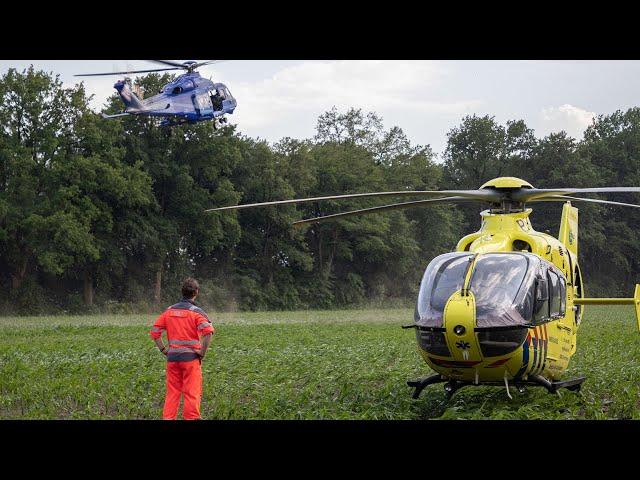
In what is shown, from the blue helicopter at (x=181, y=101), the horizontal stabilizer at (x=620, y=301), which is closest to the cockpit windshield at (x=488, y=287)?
the horizontal stabilizer at (x=620, y=301)

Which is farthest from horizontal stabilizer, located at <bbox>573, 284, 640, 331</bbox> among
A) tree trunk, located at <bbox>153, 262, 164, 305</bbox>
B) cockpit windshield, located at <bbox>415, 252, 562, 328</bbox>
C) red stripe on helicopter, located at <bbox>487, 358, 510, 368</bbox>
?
tree trunk, located at <bbox>153, 262, 164, 305</bbox>

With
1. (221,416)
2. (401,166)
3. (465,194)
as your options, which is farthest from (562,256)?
(401,166)

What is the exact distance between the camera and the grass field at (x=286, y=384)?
37.9 ft

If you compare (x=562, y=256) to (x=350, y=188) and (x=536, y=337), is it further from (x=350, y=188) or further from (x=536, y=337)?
(x=350, y=188)

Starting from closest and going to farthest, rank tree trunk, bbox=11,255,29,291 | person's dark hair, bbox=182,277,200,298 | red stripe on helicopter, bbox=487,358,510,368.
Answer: person's dark hair, bbox=182,277,200,298
red stripe on helicopter, bbox=487,358,510,368
tree trunk, bbox=11,255,29,291

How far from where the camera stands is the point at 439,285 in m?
10.8

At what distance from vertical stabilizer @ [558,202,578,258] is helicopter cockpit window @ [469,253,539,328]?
3.79 meters

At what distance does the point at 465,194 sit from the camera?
12102 mm

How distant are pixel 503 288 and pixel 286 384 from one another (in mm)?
4666

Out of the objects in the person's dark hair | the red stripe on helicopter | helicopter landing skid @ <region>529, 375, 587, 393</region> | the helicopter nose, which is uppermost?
the person's dark hair

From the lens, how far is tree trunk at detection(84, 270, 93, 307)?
45.0m

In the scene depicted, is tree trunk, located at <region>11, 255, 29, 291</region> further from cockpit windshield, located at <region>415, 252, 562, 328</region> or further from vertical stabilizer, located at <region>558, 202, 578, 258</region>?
cockpit windshield, located at <region>415, 252, 562, 328</region>

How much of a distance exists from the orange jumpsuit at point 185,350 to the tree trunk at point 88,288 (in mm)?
36457
